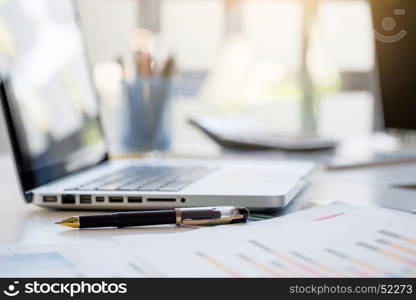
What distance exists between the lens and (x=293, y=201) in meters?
0.86

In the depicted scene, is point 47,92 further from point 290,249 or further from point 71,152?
point 290,249

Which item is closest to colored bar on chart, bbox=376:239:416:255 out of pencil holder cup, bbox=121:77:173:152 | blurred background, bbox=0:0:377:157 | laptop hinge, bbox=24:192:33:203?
laptop hinge, bbox=24:192:33:203

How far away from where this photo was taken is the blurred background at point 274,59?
3584mm

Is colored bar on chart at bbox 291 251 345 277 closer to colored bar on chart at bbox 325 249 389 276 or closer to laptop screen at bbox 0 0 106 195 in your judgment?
colored bar on chart at bbox 325 249 389 276

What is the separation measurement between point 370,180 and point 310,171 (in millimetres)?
122

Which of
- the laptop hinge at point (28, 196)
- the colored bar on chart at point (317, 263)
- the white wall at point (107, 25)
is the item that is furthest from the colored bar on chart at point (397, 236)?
the white wall at point (107, 25)

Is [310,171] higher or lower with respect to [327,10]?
lower

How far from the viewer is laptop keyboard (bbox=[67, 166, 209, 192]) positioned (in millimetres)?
824

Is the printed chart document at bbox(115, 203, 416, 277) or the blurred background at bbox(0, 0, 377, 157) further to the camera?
the blurred background at bbox(0, 0, 377, 157)

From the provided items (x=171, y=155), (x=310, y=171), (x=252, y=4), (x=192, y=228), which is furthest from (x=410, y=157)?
(x=252, y=4)

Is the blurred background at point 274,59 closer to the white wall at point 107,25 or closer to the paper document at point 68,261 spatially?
the white wall at point 107,25

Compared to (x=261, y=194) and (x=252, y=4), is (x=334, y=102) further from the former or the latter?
(x=261, y=194)

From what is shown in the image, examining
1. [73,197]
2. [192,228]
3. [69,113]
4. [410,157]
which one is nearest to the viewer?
[192,228]

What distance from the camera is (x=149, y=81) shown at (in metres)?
1.48
